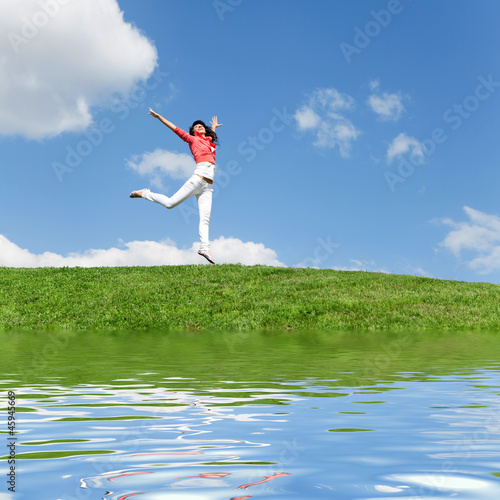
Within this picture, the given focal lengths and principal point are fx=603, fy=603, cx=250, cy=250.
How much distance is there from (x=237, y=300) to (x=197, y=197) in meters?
4.51

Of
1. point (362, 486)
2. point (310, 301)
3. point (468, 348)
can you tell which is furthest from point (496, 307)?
point (362, 486)

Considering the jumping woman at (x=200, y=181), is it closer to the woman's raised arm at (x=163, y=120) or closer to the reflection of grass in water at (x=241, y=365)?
the woman's raised arm at (x=163, y=120)

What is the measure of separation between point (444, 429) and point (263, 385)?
2920 millimetres

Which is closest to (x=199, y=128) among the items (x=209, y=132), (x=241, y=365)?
(x=209, y=132)

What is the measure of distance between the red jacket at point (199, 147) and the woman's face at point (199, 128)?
482 mm

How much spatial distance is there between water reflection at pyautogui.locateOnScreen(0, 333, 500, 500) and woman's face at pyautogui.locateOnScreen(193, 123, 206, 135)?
14701 millimetres

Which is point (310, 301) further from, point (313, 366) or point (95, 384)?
point (95, 384)

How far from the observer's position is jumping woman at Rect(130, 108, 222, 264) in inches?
866

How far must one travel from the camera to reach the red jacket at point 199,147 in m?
22.5

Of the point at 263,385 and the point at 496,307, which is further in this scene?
the point at 496,307

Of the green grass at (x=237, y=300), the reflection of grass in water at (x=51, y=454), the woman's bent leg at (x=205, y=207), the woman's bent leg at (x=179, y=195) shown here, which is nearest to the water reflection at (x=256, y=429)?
the reflection of grass in water at (x=51, y=454)

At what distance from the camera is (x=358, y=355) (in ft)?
38.0

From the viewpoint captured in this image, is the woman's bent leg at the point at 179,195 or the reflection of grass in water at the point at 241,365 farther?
the woman's bent leg at the point at 179,195

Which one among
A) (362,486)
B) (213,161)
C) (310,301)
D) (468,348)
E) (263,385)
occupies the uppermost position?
(213,161)
